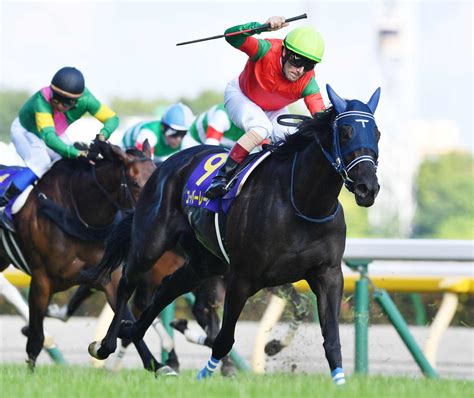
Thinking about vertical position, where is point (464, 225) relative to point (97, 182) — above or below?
below

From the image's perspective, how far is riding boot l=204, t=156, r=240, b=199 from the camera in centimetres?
632

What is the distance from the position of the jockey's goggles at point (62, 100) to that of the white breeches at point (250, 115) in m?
1.72

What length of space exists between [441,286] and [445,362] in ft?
2.01

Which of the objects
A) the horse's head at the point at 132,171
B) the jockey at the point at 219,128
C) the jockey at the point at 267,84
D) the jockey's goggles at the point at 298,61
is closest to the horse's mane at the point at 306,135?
the jockey at the point at 267,84

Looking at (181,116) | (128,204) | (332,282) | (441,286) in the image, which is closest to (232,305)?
(332,282)

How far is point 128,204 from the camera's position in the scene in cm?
801

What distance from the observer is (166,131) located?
400 inches

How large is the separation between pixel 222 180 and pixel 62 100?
7.28ft

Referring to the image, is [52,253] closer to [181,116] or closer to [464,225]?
[181,116]

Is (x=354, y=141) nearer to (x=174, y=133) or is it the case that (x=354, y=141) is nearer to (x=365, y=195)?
(x=365, y=195)

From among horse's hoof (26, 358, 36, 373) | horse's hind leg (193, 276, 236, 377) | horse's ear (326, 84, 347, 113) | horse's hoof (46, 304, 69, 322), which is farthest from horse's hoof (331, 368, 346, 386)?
horse's hoof (46, 304, 69, 322)

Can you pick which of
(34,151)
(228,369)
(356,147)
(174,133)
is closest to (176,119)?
(174,133)

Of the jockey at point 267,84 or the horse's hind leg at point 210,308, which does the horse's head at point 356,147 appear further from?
the horse's hind leg at point 210,308

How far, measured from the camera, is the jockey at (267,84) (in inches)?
244
